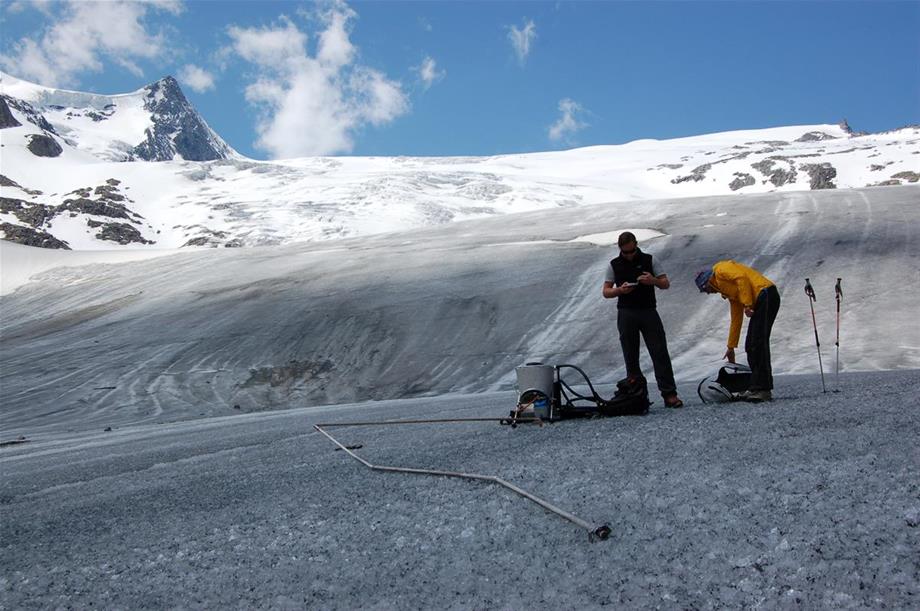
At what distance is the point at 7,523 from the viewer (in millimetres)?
4176

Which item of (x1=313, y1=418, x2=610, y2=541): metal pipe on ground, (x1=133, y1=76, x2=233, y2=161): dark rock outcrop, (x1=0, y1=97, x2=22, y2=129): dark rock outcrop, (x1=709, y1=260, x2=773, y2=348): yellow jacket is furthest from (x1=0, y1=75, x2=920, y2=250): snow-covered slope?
(x1=133, y1=76, x2=233, y2=161): dark rock outcrop

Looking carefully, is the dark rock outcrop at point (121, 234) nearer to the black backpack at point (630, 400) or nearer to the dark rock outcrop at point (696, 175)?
the dark rock outcrop at point (696, 175)

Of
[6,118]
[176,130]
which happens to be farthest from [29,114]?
[176,130]

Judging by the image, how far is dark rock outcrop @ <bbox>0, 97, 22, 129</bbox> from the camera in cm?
10775

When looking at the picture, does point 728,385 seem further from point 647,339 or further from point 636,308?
point 636,308

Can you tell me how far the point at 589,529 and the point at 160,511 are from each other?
2452 mm

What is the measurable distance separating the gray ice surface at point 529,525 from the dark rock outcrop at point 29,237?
205 ft

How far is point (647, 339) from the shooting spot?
19.9ft

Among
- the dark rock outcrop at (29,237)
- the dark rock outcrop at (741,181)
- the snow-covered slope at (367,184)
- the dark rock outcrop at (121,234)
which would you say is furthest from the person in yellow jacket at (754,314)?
the dark rock outcrop at (741,181)

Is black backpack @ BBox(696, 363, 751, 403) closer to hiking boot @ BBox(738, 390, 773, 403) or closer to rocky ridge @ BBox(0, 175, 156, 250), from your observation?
hiking boot @ BBox(738, 390, 773, 403)

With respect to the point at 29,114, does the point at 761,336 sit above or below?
below

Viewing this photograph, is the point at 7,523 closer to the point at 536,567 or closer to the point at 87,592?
the point at 87,592

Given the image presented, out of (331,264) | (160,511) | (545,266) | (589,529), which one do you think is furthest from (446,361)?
(589,529)

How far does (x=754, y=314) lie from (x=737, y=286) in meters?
0.26
